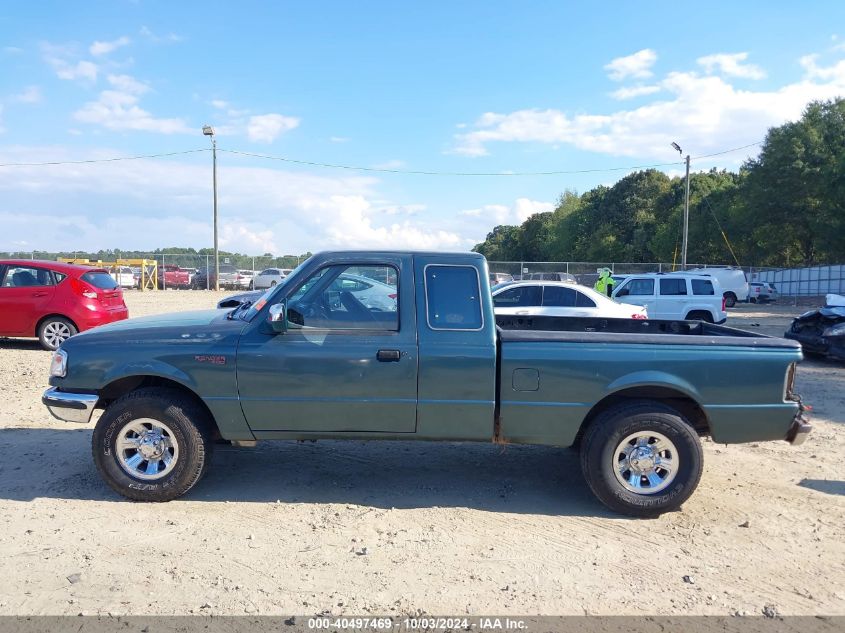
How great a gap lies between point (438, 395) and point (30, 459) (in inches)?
152

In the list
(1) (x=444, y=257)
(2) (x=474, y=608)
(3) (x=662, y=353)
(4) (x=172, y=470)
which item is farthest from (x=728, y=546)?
(4) (x=172, y=470)

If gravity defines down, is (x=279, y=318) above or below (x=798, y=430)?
above

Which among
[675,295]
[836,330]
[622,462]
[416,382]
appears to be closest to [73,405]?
[416,382]

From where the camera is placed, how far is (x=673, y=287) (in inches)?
716

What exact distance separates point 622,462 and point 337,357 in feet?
7.28

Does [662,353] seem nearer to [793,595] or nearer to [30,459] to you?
[793,595]

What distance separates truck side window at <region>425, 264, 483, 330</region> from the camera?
4.65m

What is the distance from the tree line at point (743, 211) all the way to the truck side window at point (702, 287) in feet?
77.8

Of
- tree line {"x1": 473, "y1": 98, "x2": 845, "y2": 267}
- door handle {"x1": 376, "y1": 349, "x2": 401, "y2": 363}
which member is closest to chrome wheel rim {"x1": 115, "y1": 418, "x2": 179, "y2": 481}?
door handle {"x1": 376, "y1": 349, "x2": 401, "y2": 363}

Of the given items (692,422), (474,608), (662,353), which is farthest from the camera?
(692,422)

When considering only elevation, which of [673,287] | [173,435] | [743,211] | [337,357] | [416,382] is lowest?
[173,435]

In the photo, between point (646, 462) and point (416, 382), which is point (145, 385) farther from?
point (646, 462)

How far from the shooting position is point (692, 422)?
496 centimetres

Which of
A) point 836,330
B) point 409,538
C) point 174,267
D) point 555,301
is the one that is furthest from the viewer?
point 174,267
